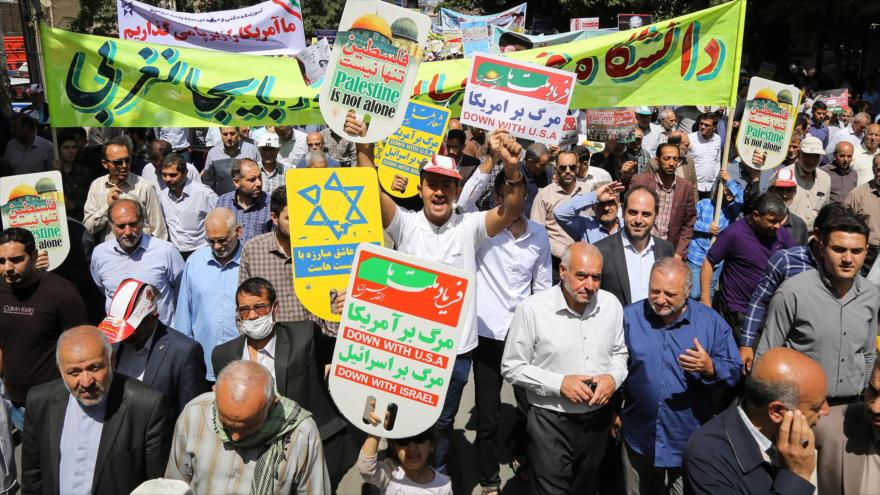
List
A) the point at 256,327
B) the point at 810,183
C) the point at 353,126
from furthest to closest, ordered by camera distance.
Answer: the point at 810,183
the point at 353,126
the point at 256,327

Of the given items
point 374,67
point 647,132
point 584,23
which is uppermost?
point 584,23

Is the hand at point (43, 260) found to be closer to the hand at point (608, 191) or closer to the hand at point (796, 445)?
the hand at point (608, 191)

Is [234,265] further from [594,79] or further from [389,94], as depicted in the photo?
[594,79]

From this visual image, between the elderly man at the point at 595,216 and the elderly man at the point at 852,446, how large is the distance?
8.67 ft

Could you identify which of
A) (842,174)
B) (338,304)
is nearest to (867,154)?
(842,174)

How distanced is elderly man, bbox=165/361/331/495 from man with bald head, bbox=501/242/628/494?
139 cm

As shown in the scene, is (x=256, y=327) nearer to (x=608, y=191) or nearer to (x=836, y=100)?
(x=608, y=191)

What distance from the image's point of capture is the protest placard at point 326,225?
450cm

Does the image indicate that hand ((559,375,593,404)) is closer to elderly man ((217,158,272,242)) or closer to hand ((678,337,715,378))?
hand ((678,337,715,378))

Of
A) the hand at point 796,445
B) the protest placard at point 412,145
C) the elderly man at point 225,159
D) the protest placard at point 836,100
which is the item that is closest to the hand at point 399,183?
the protest placard at point 412,145

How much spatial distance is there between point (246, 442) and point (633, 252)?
9.99 feet

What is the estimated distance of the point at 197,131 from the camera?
13.6m

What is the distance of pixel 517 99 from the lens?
5.94 metres

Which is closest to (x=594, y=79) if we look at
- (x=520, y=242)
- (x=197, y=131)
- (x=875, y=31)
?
(x=520, y=242)
